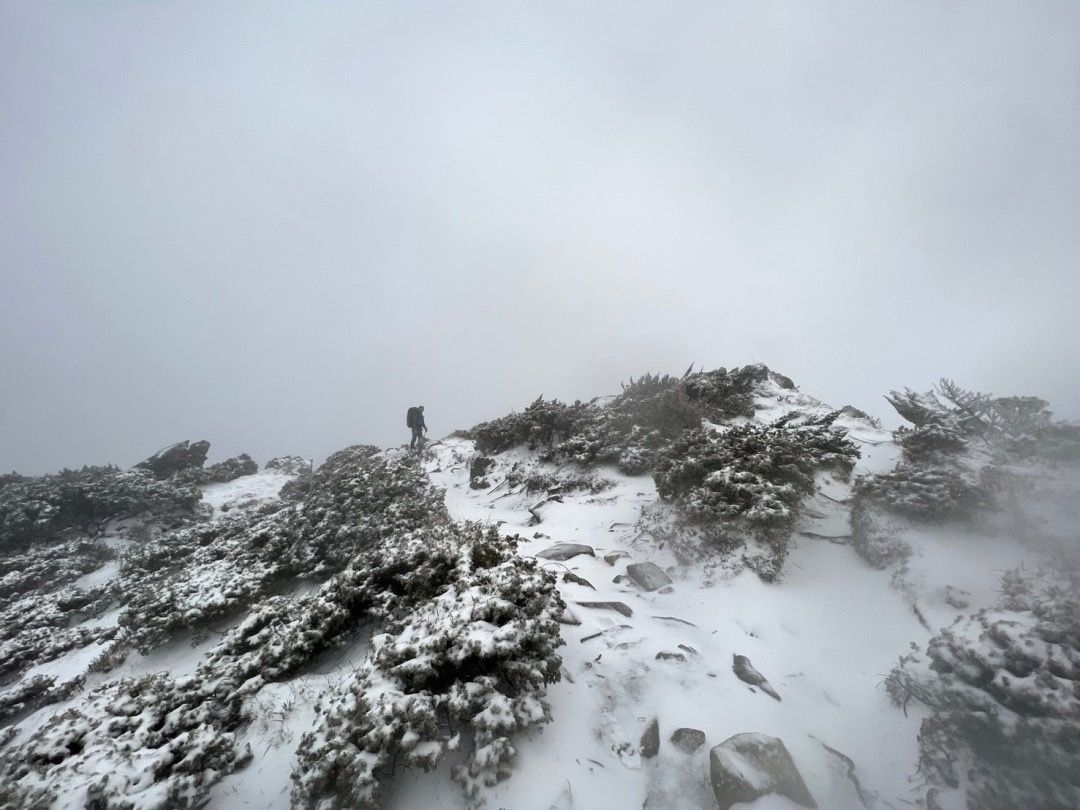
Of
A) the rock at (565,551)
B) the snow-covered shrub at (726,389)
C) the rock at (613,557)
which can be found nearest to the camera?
the rock at (613,557)

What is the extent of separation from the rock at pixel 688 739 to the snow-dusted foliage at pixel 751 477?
10.0 ft

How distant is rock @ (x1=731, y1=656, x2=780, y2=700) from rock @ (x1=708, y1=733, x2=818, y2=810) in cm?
80

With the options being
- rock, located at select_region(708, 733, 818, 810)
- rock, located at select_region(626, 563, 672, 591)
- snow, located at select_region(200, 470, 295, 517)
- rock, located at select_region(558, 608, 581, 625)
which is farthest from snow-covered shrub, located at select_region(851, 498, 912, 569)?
snow, located at select_region(200, 470, 295, 517)

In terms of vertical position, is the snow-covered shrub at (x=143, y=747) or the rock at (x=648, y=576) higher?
the rock at (x=648, y=576)

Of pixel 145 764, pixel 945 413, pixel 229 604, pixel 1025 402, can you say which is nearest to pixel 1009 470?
pixel 945 413

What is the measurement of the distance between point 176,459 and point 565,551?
24070mm

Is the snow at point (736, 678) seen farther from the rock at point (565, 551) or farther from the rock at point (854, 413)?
the rock at point (854, 413)

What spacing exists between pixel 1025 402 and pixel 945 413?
4.66 ft

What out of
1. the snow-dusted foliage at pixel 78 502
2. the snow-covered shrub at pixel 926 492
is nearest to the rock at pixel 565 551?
the snow-covered shrub at pixel 926 492

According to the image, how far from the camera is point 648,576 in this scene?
7.09m

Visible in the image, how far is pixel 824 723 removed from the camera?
455cm

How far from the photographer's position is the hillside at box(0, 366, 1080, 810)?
381 cm

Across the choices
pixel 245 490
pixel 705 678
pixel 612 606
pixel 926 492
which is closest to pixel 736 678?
pixel 705 678

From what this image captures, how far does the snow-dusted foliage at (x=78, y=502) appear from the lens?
48.4 ft
